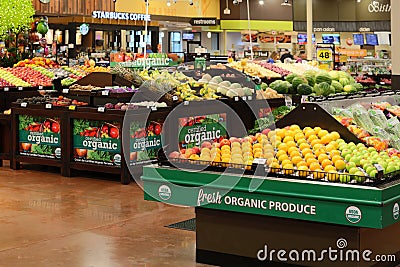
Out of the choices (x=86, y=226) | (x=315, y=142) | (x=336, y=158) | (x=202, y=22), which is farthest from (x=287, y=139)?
(x=202, y=22)

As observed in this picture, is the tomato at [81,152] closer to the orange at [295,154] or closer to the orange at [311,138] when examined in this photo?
the orange at [311,138]

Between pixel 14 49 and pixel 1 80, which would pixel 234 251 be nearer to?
pixel 1 80

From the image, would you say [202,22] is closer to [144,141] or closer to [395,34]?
[395,34]

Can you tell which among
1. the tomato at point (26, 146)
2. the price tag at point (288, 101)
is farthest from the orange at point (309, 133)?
the tomato at point (26, 146)

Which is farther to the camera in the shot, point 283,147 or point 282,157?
point 283,147

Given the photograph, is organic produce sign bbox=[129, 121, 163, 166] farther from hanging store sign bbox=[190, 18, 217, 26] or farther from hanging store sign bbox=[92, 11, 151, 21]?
hanging store sign bbox=[190, 18, 217, 26]

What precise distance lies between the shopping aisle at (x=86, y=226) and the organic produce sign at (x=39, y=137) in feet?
1.82

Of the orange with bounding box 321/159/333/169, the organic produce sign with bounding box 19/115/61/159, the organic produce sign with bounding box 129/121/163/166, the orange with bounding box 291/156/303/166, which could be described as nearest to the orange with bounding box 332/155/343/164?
the orange with bounding box 321/159/333/169

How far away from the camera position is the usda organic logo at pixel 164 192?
5.54m

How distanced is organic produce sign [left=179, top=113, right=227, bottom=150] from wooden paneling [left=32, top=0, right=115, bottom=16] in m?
11.6

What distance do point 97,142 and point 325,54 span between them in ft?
28.3

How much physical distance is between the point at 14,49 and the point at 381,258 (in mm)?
11143

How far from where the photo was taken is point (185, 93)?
984 centimetres

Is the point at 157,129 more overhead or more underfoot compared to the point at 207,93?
more underfoot
